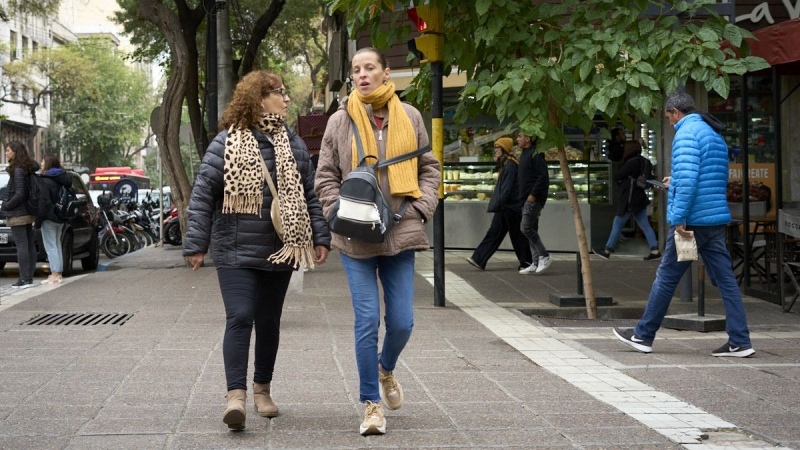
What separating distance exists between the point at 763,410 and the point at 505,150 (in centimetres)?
973

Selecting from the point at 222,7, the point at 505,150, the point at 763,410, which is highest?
the point at 222,7

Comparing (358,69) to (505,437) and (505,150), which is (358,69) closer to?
(505,437)

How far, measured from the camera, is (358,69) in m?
5.71

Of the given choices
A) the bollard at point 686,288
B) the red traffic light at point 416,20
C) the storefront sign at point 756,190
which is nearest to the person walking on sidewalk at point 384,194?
the red traffic light at point 416,20

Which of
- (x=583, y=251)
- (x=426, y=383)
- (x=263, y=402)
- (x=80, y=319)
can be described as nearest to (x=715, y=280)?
(x=583, y=251)

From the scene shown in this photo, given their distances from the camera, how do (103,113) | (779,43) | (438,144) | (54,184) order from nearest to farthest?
(779,43) < (438,144) < (54,184) < (103,113)

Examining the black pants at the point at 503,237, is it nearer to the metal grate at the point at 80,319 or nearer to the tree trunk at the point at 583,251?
the tree trunk at the point at 583,251

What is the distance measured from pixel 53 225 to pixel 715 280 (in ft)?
30.6

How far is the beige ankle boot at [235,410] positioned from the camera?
5.59 metres

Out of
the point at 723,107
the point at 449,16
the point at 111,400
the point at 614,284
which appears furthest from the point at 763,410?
the point at 723,107

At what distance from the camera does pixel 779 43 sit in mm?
10594

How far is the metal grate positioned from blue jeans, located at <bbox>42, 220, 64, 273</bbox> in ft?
13.3

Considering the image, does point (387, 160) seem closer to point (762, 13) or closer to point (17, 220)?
point (17, 220)

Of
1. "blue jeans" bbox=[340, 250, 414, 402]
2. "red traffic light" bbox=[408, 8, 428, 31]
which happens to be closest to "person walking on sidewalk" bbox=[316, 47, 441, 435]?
"blue jeans" bbox=[340, 250, 414, 402]
